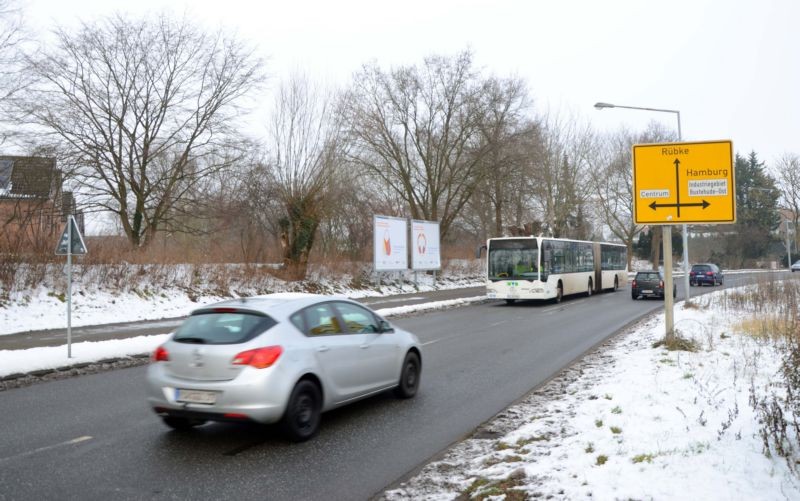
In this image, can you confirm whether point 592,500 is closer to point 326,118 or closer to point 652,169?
point 652,169

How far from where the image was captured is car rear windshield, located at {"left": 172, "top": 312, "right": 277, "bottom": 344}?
252 inches

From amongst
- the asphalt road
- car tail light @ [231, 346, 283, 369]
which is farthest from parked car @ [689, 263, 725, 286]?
car tail light @ [231, 346, 283, 369]

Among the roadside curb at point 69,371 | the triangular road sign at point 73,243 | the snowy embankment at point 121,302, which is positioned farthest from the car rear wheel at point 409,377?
the triangular road sign at point 73,243

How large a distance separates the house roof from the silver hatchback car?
19530 millimetres

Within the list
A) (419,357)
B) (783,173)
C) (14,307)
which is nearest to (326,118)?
(14,307)

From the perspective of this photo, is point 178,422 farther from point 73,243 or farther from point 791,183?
point 791,183

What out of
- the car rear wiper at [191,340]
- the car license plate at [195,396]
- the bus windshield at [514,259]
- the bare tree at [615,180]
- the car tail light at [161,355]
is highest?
the bare tree at [615,180]

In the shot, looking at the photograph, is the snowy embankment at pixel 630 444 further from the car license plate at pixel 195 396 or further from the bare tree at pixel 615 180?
the bare tree at pixel 615 180

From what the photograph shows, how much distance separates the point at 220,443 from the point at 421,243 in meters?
29.7

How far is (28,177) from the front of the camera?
24391 millimetres

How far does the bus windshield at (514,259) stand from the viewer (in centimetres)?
2681

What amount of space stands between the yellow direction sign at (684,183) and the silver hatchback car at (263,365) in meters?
7.09

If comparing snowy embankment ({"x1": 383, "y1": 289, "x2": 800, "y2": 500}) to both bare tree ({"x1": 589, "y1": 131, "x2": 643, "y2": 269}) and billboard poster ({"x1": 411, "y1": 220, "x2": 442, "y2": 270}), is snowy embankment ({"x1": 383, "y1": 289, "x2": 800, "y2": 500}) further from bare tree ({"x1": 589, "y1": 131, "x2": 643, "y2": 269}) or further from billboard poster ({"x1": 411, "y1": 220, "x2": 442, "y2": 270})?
bare tree ({"x1": 589, "y1": 131, "x2": 643, "y2": 269})

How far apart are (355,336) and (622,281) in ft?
121
